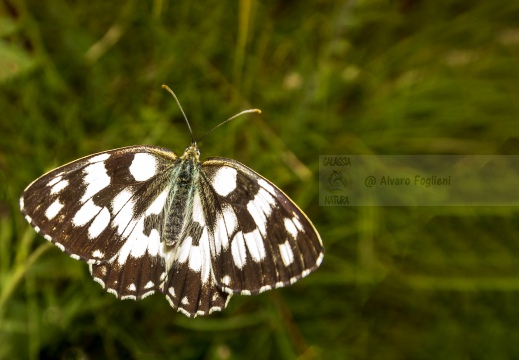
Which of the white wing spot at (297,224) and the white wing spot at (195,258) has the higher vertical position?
Answer: the white wing spot at (297,224)

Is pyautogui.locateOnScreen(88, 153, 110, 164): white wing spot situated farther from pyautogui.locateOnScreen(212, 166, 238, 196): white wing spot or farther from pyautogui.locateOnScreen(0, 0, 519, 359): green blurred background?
pyautogui.locateOnScreen(0, 0, 519, 359): green blurred background

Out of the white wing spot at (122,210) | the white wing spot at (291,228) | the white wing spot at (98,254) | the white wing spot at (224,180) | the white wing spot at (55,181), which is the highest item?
the white wing spot at (224,180)

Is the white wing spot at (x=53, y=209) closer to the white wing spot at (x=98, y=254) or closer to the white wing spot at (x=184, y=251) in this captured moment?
the white wing spot at (x=98, y=254)

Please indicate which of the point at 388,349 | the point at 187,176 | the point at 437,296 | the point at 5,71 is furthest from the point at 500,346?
the point at 5,71

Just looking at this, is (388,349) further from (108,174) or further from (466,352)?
(108,174)

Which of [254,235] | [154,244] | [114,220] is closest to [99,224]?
[114,220]

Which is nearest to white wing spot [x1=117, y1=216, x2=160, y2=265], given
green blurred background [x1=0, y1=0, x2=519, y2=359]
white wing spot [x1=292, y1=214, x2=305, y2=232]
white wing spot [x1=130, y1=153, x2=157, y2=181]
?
white wing spot [x1=130, y1=153, x2=157, y2=181]

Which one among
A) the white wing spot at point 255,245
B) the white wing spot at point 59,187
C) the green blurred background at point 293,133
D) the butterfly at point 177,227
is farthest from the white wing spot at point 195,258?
the green blurred background at point 293,133

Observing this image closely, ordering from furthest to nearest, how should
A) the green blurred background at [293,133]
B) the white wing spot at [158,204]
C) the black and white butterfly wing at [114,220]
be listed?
the green blurred background at [293,133] → the white wing spot at [158,204] → the black and white butterfly wing at [114,220]

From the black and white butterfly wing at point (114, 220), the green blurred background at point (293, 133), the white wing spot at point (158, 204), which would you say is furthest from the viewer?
the green blurred background at point (293, 133)

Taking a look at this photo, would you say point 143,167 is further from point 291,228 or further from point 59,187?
point 291,228
